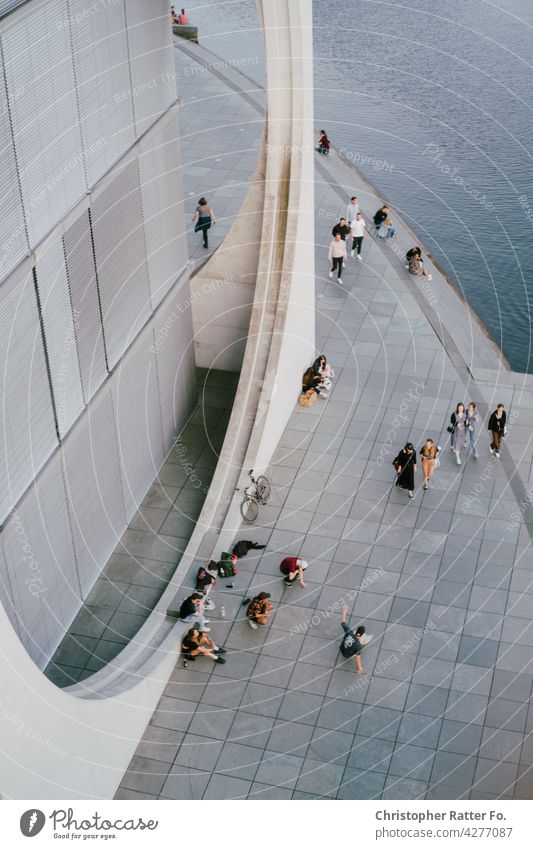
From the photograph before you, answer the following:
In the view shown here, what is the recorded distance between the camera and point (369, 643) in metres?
20.3

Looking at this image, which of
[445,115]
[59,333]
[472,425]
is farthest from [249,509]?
[445,115]

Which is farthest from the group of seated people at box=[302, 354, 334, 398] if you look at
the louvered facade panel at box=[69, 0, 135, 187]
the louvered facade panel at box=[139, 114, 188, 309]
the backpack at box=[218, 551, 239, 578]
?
the louvered facade panel at box=[69, 0, 135, 187]

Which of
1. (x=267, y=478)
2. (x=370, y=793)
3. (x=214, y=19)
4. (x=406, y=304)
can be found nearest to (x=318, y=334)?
(x=406, y=304)

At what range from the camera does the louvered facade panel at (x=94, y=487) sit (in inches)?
763

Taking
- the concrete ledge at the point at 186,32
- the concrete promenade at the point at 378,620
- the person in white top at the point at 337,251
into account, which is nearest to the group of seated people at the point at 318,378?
the concrete promenade at the point at 378,620

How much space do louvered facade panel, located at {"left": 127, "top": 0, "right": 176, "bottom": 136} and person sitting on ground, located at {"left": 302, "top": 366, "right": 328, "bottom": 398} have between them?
6.58 meters

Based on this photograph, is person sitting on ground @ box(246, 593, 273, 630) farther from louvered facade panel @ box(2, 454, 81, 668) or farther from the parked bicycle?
louvered facade panel @ box(2, 454, 81, 668)

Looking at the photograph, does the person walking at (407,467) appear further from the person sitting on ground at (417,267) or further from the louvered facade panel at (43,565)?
the person sitting on ground at (417,267)

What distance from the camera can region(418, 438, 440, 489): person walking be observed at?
2306 cm

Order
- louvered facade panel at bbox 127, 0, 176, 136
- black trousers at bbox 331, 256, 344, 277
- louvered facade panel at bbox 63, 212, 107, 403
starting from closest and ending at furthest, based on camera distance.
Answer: louvered facade panel at bbox 63, 212, 107, 403
louvered facade panel at bbox 127, 0, 176, 136
black trousers at bbox 331, 256, 344, 277

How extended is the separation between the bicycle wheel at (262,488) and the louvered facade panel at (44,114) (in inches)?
281

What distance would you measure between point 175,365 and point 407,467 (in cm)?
506

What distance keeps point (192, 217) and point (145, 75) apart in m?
11.1

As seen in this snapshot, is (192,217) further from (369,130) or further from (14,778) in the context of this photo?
(14,778)
